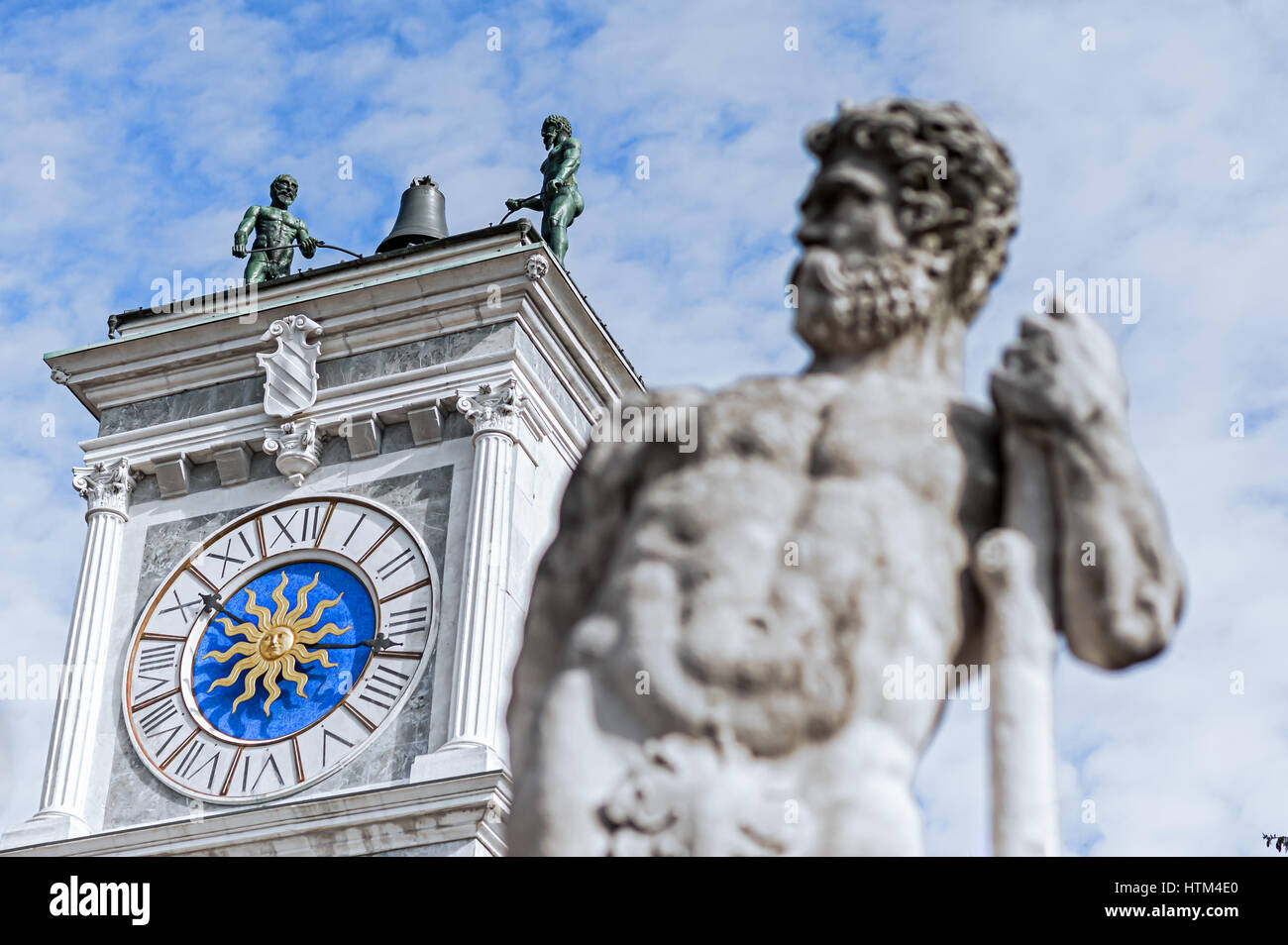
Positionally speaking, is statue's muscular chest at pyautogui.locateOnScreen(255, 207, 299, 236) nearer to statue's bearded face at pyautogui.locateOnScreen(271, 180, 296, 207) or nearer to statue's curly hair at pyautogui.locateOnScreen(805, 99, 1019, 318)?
statue's bearded face at pyautogui.locateOnScreen(271, 180, 296, 207)

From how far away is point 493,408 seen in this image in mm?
22578

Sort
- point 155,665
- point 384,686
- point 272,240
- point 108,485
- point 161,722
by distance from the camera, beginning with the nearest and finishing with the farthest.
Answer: point 384,686, point 161,722, point 155,665, point 108,485, point 272,240

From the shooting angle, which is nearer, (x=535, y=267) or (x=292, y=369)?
(x=535, y=267)

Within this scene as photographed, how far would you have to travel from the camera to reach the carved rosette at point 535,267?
22828mm

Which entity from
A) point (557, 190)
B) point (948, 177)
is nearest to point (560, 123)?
point (557, 190)

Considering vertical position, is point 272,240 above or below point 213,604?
above

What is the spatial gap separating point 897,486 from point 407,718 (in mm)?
16056

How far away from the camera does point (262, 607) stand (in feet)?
73.9

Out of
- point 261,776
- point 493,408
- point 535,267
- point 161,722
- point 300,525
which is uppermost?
point 535,267

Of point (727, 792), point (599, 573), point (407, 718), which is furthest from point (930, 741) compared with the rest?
point (407, 718)

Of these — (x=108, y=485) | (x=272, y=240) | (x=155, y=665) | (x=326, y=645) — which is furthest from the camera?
(x=272, y=240)

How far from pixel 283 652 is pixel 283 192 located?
252 inches

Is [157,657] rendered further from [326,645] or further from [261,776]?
[261,776]
